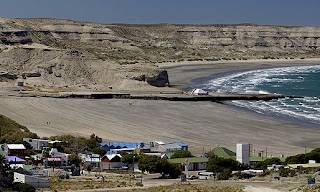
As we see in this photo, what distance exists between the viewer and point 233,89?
106 metres

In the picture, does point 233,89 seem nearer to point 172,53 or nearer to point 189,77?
point 189,77

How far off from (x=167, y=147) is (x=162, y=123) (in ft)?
51.3

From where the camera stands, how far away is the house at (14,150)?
4793 centimetres

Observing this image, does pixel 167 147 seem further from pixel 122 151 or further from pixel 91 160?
pixel 91 160

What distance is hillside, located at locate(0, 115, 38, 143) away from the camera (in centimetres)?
5369

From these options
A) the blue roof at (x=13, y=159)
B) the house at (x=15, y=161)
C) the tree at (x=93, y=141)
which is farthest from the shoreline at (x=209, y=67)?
the house at (x=15, y=161)

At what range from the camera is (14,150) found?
48281mm

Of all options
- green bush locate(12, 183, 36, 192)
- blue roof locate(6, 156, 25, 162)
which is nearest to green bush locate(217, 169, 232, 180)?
green bush locate(12, 183, 36, 192)

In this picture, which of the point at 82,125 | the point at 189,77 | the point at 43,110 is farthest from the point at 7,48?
the point at 82,125

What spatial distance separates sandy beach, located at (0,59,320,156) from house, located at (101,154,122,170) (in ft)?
22.3

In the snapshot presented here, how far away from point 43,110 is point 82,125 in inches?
429

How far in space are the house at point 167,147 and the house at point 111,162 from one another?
14.8 ft

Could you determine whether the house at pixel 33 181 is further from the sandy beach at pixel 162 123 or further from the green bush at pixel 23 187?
the sandy beach at pixel 162 123

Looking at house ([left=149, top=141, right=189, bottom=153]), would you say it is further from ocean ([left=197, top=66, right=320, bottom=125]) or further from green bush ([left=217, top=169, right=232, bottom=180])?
ocean ([left=197, top=66, right=320, bottom=125])
